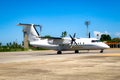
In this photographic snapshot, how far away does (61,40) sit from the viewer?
5253cm

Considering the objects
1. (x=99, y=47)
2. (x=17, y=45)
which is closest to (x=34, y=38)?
(x=99, y=47)

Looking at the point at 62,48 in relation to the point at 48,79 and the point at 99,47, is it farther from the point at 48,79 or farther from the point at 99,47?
the point at 48,79

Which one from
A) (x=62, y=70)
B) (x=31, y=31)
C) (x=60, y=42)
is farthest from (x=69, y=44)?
(x=62, y=70)

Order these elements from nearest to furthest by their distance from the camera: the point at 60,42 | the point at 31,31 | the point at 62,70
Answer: the point at 62,70, the point at 60,42, the point at 31,31

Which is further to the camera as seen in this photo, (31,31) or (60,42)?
(31,31)

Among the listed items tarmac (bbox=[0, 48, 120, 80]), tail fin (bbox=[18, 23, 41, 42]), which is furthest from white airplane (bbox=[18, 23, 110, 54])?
tarmac (bbox=[0, 48, 120, 80])

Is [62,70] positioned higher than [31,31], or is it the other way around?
[31,31]

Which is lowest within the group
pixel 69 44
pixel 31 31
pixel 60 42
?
pixel 69 44

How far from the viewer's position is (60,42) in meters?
52.6

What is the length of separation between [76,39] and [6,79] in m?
40.3

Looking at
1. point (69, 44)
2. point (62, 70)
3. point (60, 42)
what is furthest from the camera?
point (60, 42)

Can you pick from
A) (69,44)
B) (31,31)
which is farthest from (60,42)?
(31,31)

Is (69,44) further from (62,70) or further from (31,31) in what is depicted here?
(62,70)

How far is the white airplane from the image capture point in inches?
1981
